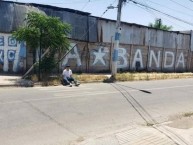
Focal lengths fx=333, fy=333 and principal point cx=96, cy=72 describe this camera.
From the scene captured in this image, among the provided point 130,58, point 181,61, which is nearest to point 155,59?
point 130,58

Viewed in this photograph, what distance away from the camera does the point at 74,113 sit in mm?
9797

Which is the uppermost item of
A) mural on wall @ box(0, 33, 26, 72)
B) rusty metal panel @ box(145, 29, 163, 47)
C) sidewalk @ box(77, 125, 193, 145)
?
rusty metal panel @ box(145, 29, 163, 47)

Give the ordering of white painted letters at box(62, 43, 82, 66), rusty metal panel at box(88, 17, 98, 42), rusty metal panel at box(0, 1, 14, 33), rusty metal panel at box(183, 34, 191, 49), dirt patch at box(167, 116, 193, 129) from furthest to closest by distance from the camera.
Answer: rusty metal panel at box(183, 34, 191, 49) → rusty metal panel at box(88, 17, 98, 42) → white painted letters at box(62, 43, 82, 66) → rusty metal panel at box(0, 1, 14, 33) → dirt patch at box(167, 116, 193, 129)

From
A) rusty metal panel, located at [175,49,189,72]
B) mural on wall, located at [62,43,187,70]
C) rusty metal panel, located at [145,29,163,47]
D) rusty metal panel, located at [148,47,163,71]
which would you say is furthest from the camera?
rusty metal panel, located at [175,49,189,72]

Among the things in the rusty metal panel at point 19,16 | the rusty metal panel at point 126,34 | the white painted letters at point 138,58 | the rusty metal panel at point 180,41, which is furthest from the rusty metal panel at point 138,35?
the rusty metal panel at point 19,16

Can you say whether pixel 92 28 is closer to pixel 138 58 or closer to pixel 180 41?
pixel 138 58

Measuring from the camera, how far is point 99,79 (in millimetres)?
20062

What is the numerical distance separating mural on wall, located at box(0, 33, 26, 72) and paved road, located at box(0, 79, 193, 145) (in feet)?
22.6

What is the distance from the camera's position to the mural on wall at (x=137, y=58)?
2327 centimetres

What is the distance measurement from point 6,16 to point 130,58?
1170 centimetres

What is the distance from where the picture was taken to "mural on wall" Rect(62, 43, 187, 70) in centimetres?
2327

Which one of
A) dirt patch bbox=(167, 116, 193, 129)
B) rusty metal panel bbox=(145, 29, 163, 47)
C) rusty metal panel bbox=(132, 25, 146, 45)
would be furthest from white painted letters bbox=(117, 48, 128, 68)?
dirt patch bbox=(167, 116, 193, 129)

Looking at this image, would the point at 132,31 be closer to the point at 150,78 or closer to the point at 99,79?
the point at 150,78

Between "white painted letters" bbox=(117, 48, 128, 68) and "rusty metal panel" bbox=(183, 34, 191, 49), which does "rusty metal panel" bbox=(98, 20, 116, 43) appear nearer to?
"white painted letters" bbox=(117, 48, 128, 68)
